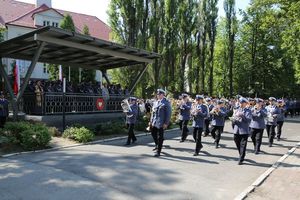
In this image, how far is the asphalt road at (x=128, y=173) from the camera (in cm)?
755

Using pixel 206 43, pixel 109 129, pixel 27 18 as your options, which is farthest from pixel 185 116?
pixel 27 18

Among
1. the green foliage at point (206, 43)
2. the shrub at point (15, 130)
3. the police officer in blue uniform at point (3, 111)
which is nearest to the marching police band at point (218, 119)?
the shrub at point (15, 130)

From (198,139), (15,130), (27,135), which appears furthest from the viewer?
(15,130)

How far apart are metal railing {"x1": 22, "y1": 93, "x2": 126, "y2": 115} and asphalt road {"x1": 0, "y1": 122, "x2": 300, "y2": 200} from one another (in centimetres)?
374

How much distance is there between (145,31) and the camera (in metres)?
34.6

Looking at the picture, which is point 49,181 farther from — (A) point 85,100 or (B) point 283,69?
(B) point 283,69

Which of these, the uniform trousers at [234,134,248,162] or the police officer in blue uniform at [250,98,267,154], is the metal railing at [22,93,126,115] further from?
the uniform trousers at [234,134,248,162]

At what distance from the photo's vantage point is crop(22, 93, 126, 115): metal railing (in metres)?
16.4

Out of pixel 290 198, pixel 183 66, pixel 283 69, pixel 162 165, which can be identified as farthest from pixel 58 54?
pixel 283 69

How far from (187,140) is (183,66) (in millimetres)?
25822

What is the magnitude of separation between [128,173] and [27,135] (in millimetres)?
4530

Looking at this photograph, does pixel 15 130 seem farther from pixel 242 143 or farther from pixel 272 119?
pixel 272 119

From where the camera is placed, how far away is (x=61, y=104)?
55.8 feet

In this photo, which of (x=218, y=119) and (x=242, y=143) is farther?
(x=218, y=119)
